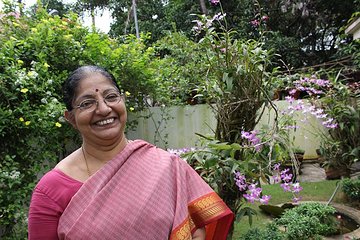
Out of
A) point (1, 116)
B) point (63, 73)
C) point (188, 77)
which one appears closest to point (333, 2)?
point (188, 77)

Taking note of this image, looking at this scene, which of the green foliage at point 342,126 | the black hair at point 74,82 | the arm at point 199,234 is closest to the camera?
the black hair at point 74,82

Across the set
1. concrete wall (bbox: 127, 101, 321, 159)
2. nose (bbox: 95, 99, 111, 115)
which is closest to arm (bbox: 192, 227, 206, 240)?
nose (bbox: 95, 99, 111, 115)

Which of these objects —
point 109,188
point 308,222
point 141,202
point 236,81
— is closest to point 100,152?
point 109,188

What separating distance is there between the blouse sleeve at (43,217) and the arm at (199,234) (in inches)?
22.3

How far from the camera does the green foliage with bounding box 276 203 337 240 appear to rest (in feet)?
9.72

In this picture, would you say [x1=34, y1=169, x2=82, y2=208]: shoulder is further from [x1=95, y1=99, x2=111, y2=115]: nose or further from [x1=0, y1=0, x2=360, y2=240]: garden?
[x1=0, y1=0, x2=360, y2=240]: garden

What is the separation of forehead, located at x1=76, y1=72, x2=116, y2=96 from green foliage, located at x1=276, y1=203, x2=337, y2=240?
2.35 m

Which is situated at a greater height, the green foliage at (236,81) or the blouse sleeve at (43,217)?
the green foliage at (236,81)

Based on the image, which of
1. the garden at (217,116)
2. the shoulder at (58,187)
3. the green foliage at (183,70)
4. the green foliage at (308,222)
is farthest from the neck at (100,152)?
the green foliage at (183,70)

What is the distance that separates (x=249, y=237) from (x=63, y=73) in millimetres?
2447

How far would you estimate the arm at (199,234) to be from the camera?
1446 mm

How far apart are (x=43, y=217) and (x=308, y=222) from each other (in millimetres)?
2521

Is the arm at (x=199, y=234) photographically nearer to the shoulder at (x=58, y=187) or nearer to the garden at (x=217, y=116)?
the shoulder at (x=58, y=187)

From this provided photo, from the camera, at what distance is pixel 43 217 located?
1.21m
